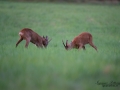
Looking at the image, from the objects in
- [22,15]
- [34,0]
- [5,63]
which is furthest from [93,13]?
[5,63]

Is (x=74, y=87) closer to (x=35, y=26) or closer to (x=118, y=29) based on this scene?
(x=118, y=29)

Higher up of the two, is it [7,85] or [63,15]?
[63,15]

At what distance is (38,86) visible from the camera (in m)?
4.99

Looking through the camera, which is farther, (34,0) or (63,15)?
(34,0)

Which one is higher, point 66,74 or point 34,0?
point 34,0

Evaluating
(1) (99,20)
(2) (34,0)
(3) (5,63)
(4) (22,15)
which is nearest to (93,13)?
(1) (99,20)

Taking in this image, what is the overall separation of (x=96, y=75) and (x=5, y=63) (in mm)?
1890

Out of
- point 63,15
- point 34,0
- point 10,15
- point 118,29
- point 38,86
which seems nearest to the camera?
point 38,86

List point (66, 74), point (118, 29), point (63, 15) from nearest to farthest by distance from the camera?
point (66, 74) < point (118, 29) < point (63, 15)

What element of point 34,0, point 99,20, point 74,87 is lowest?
point 74,87

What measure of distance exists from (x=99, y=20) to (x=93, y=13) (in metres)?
2.53

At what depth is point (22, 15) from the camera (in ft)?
88.5

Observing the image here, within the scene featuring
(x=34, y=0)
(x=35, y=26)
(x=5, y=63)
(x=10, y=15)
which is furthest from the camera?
(x=34, y=0)

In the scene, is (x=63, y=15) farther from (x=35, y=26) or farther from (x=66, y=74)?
(x=66, y=74)
